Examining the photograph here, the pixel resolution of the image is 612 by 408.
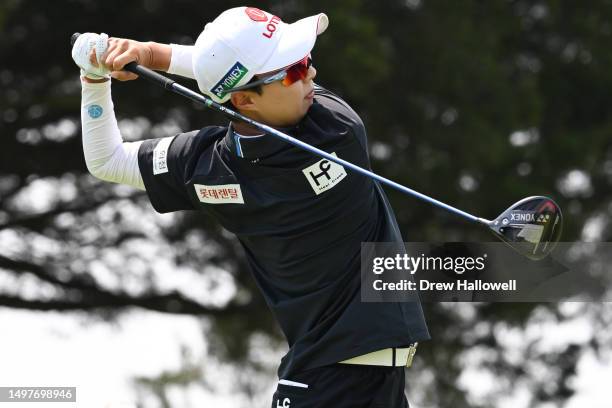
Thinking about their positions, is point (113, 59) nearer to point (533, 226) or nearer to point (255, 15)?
point (255, 15)

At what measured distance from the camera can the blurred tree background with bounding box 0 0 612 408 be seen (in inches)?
431

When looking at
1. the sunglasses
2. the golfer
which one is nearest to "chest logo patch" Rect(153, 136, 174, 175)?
the golfer

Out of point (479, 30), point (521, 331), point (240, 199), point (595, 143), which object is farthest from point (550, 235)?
point (521, 331)

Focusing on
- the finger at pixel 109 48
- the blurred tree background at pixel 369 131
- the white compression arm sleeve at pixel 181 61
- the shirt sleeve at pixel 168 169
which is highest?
the blurred tree background at pixel 369 131

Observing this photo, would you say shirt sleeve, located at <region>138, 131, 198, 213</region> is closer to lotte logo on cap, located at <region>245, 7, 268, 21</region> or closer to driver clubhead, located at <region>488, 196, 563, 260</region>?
lotte logo on cap, located at <region>245, 7, 268, 21</region>

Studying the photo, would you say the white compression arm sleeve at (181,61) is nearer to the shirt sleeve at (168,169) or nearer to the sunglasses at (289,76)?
the shirt sleeve at (168,169)

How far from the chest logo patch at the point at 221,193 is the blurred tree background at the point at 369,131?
6.49 meters

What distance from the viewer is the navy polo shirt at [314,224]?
3748 mm

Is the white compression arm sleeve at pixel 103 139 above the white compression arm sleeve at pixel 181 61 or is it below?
below

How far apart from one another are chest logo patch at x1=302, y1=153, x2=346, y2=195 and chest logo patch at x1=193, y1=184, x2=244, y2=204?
23 cm

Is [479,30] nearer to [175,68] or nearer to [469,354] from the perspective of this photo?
[469,354]

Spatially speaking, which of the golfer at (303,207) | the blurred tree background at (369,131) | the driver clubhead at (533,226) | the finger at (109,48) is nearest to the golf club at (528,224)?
the driver clubhead at (533,226)

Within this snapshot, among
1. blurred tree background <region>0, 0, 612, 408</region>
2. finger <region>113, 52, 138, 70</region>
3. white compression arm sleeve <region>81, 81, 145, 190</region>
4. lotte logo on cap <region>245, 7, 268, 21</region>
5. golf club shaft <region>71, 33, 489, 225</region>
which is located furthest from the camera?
blurred tree background <region>0, 0, 612, 408</region>

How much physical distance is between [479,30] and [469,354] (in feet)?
13.3
